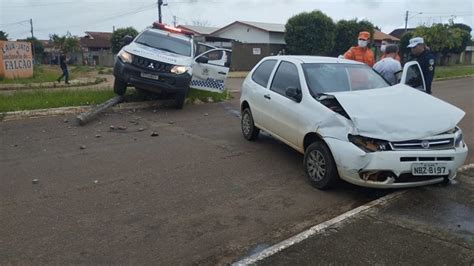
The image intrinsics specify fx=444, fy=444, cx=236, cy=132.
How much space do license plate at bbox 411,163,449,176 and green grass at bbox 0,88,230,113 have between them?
8.84m

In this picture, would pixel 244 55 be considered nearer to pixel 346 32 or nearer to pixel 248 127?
pixel 346 32

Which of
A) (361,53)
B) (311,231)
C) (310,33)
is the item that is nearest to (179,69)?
(361,53)

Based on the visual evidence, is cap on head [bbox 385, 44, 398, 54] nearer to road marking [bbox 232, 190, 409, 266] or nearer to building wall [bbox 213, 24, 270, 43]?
road marking [bbox 232, 190, 409, 266]

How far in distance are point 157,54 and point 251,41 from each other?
32605 mm

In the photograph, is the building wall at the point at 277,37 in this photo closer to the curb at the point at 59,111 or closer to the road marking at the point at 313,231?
the curb at the point at 59,111

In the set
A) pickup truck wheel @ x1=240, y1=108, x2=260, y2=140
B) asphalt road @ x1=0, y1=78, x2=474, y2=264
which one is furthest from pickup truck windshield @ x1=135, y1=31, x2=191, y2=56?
pickup truck wheel @ x1=240, y1=108, x2=260, y2=140

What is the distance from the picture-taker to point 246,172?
20.5 feet

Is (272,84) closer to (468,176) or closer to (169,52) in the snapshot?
(468,176)

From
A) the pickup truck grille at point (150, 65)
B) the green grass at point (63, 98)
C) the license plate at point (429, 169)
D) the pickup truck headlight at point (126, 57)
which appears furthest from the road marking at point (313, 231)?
the green grass at point (63, 98)

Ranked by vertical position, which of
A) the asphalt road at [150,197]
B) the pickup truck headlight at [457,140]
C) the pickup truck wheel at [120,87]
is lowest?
the asphalt road at [150,197]

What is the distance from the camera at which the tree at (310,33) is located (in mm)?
34219

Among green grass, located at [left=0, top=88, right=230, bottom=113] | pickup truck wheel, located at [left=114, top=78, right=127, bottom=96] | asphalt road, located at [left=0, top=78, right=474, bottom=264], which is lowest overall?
asphalt road, located at [left=0, top=78, right=474, bottom=264]

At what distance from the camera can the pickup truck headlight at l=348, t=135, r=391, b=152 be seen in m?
4.86

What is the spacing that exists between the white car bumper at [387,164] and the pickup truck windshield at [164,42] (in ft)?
25.1
